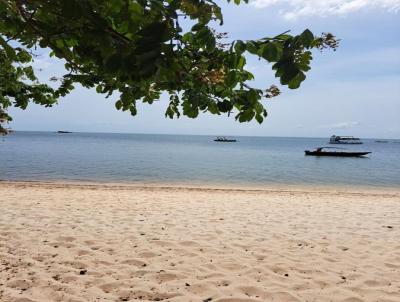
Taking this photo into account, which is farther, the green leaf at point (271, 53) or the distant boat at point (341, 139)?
the distant boat at point (341, 139)

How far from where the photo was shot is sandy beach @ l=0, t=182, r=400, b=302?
5.48 metres

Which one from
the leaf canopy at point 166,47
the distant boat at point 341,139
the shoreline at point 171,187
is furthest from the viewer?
the distant boat at point 341,139

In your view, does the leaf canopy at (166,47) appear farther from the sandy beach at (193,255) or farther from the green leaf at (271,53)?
the sandy beach at (193,255)

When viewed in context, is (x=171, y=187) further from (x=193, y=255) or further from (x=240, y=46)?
(x=240, y=46)

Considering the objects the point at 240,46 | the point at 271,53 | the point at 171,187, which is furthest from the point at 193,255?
the point at 171,187

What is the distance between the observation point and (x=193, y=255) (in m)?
7.16

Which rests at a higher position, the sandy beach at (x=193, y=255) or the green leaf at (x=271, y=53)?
the green leaf at (x=271, y=53)

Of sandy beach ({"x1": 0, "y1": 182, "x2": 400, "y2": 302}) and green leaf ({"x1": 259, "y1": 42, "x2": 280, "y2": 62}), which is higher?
green leaf ({"x1": 259, "y1": 42, "x2": 280, "y2": 62})

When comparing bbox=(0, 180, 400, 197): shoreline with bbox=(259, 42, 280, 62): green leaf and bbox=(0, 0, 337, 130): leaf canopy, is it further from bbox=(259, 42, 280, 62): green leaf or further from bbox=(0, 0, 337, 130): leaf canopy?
bbox=(259, 42, 280, 62): green leaf

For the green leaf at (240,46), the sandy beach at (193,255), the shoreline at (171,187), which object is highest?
the green leaf at (240,46)

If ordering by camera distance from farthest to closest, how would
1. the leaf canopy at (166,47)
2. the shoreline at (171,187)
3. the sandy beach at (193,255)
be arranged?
the shoreline at (171,187) → the sandy beach at (193,255) → the leaf canopy at (166,47)

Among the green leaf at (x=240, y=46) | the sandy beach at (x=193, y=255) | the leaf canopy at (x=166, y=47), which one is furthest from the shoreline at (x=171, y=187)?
the green leaf at (x=240, y=46)

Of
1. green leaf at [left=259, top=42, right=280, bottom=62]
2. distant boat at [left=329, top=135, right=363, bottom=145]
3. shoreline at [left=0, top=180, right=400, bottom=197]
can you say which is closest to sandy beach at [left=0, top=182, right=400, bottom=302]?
green leaf at [left=259, top=42, right=280, bottom=62]

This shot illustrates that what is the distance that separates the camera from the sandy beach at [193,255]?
5.48 m
